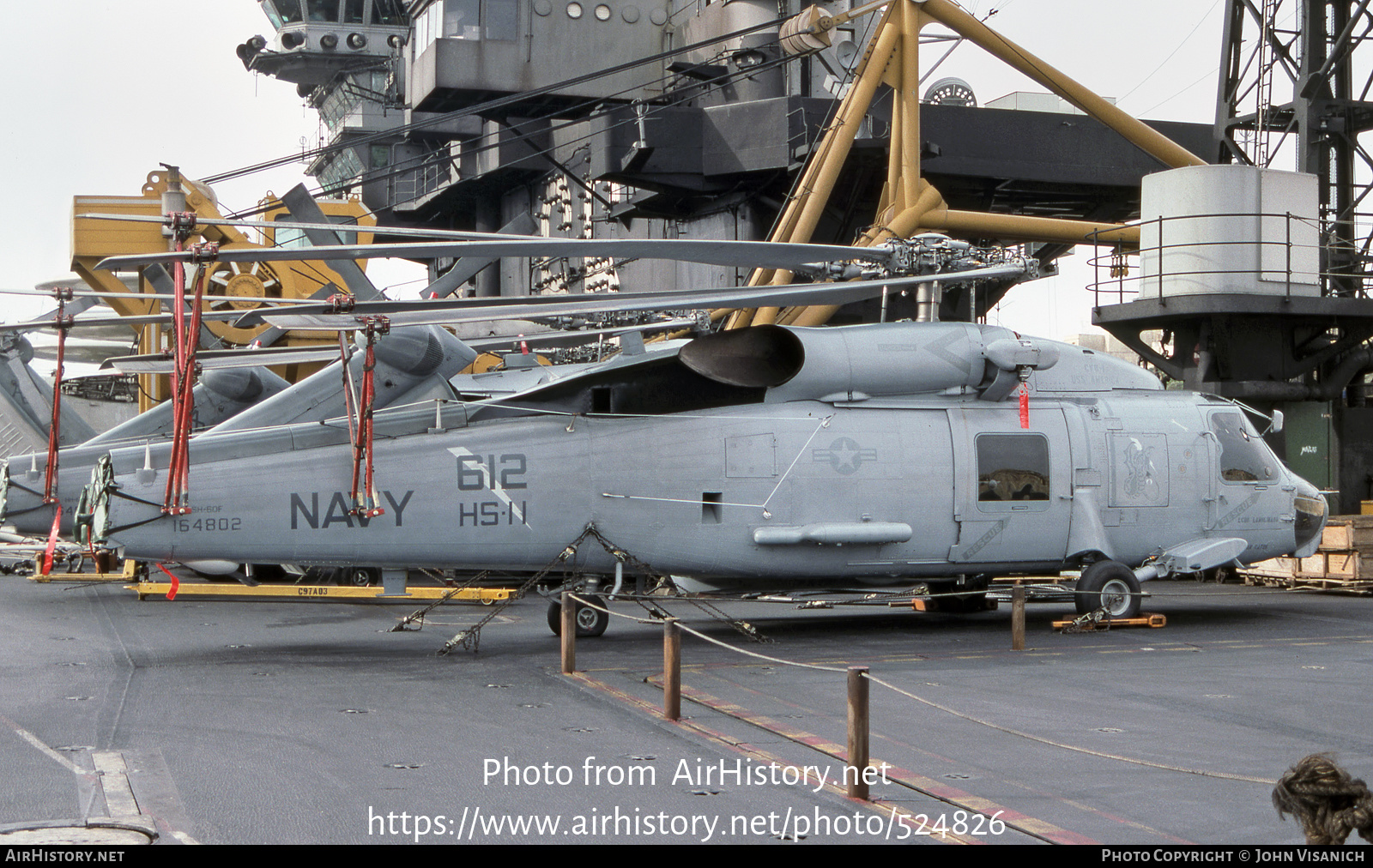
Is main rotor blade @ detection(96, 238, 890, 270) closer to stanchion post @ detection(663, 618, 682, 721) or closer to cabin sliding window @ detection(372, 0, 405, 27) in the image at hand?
stanchion post @ detection(663, 618, 682, 721)

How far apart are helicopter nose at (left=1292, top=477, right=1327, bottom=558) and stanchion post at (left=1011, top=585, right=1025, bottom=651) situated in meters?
4.86

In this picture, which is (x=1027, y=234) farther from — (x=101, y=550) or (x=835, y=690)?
(x=101, y=550)

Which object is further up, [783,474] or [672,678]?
[783,474]

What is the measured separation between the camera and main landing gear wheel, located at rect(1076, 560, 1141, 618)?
14664 millimetres

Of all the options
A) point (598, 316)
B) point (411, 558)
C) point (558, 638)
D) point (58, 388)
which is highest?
point (598, 316)

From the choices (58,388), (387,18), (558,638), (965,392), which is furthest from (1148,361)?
(387,18)

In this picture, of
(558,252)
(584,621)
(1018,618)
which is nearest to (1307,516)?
(1018,618)

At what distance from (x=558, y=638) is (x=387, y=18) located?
53186 millimetres

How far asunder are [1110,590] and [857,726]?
8.65m

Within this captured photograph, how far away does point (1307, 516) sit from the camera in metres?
16.2

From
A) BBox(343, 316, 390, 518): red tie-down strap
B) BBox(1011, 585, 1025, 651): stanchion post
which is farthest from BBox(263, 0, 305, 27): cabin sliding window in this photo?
BBox(1011, 585, 1025, 651): stanchion post

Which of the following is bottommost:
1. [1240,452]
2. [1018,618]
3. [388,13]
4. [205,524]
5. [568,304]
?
[1018,618]

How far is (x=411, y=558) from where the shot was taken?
12930mm

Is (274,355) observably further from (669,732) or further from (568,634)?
(669,732)
